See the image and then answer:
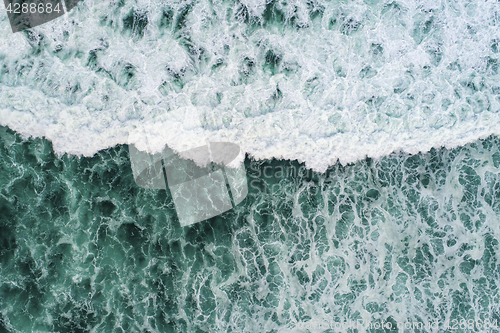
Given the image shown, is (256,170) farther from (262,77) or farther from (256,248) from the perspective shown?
(262,77)

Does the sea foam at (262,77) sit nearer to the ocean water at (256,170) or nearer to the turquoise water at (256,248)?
the ocean water at (256,170)

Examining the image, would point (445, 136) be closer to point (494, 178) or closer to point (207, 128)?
point (494, 178)

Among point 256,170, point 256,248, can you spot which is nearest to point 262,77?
point 256,170

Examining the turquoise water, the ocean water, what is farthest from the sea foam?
the turquoise water

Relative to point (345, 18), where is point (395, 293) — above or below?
below

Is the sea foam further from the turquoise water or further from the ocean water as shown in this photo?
the turquoise water

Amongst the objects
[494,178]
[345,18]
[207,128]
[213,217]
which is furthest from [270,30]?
[494,178]
